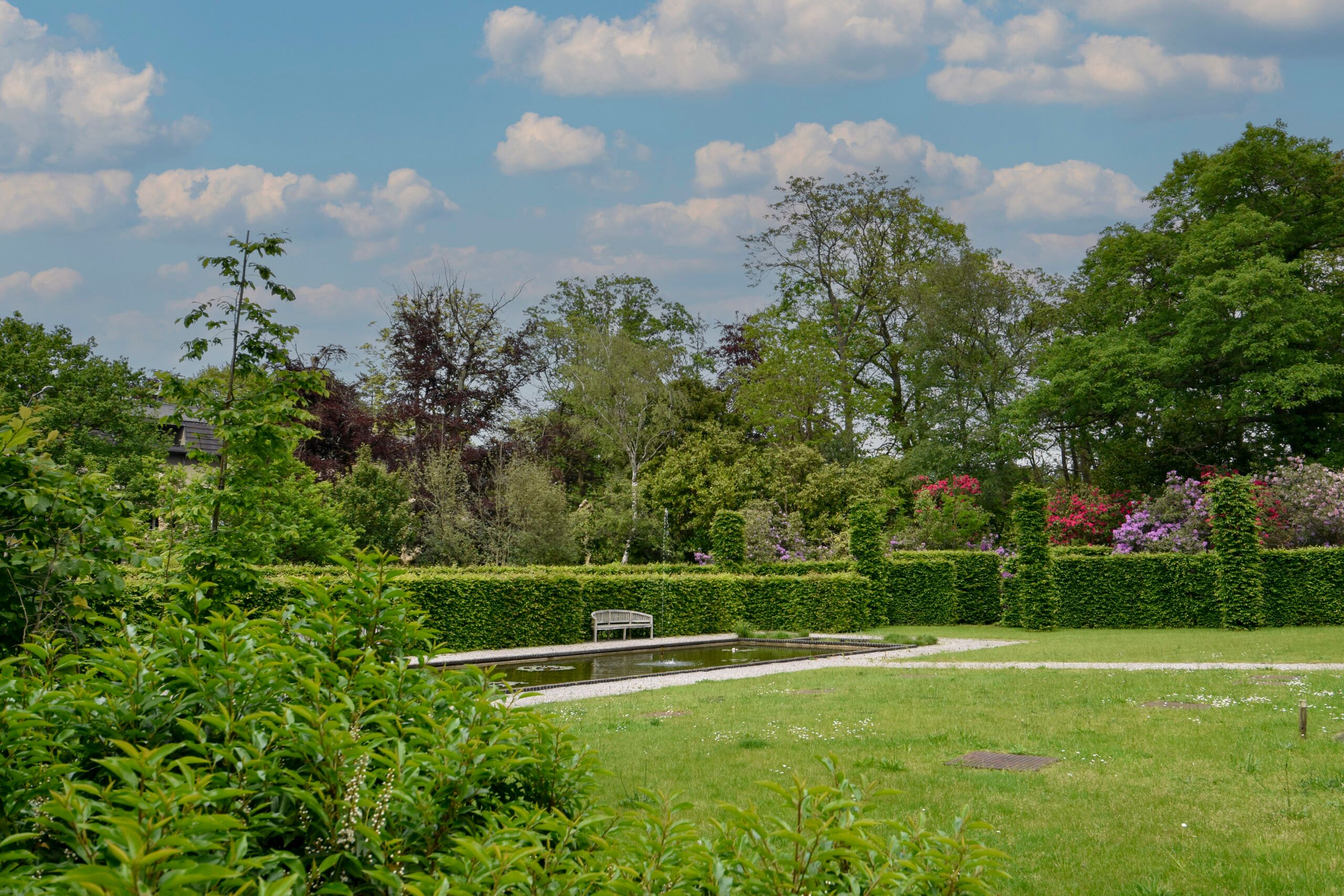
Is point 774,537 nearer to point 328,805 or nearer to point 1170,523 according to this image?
point 1170,523

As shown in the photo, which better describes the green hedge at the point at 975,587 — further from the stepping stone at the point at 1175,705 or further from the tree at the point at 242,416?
the tree at the point at 242,416

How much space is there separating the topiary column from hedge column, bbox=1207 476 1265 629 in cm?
1127

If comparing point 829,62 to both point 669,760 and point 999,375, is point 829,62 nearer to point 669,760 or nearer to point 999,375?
point 669,760

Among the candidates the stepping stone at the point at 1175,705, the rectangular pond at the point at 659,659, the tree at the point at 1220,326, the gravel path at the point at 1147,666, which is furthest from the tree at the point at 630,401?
the stepping stone at the point at 1175,705

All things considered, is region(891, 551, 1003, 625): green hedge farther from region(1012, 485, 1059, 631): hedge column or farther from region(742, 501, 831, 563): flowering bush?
region(742, 501, 831, 563): flowering bush

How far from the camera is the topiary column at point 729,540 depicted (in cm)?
2325

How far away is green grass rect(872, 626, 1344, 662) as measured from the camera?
14.3 meters

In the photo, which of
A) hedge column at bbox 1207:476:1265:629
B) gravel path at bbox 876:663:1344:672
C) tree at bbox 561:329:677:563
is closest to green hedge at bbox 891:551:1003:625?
hedge column at bbox 1207:476:1265:629

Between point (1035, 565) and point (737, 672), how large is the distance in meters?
11.4

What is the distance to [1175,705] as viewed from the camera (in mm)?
8938

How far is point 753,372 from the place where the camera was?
39.3 metres

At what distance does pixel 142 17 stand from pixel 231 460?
7.33m

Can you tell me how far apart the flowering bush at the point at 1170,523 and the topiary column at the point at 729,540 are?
10566 millimetres

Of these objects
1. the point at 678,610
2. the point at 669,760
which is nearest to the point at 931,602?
the point at 678,610
